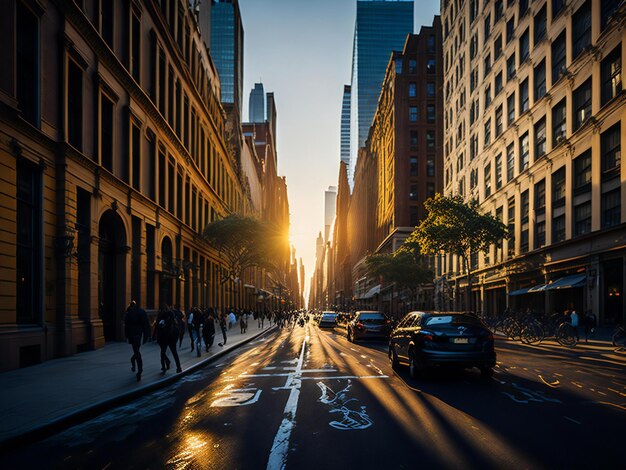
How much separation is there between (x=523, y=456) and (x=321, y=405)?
153 inches

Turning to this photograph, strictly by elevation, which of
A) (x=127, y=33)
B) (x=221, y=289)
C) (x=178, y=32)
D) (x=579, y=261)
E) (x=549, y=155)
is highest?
(x=178, y=32)

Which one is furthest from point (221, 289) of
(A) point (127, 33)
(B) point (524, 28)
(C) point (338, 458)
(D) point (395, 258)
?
(C) point (338, 458)

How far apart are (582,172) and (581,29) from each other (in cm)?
810

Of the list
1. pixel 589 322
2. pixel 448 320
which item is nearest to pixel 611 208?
pixel 589 322

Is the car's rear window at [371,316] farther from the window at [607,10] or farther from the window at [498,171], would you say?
the window at [498,171]

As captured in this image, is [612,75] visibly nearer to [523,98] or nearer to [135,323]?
[523,98]

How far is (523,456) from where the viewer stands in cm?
573

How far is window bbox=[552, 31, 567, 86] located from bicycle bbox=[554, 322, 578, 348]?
55.8ft

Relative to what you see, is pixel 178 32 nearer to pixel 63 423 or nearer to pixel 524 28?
pixel 524 28

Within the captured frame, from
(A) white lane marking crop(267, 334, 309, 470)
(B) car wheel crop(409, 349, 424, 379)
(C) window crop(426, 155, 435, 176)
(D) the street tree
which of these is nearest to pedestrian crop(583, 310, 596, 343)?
(D) the street tree

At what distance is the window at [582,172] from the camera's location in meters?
28.2

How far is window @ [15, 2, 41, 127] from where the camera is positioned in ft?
52.6

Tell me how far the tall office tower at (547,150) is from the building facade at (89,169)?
75.8 feet

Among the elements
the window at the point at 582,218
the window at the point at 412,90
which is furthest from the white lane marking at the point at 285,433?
the window at the point at 412,90
